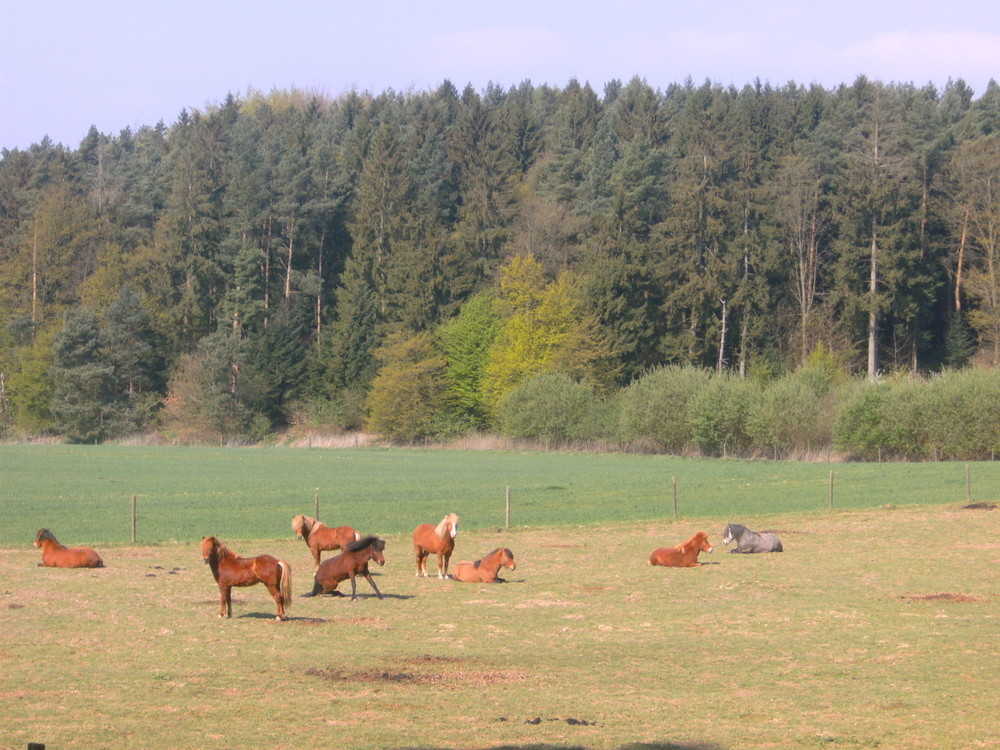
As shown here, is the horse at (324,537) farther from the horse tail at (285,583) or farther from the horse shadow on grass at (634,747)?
the horse shadow on grass at (634,747)

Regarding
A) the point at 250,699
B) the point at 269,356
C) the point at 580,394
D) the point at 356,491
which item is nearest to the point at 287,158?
the point at 269,356

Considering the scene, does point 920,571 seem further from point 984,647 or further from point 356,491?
point 356,491

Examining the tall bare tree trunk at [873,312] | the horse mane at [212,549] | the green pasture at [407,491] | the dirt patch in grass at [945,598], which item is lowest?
the green pasture at [407,491]

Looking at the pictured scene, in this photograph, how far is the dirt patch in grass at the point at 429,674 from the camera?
12977 mm

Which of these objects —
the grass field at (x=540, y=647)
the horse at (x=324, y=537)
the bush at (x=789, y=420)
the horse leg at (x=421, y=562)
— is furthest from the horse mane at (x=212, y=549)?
the bush at (x=789, y=420)

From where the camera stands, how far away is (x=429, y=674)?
43.9ft

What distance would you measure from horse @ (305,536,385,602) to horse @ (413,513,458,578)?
7.20 feet

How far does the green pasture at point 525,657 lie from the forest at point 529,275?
168 feet

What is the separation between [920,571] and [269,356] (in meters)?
81.8

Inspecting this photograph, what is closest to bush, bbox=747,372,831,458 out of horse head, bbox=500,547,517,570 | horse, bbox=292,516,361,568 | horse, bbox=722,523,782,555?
horse, bbox=722,523,782,555

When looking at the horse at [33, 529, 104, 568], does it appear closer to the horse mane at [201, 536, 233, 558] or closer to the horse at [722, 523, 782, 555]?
the horse mane at [201, 536, 233, 558]

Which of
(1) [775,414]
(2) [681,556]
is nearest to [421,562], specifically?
(2) [681,556]

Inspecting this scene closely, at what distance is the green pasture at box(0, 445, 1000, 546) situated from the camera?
32.3m

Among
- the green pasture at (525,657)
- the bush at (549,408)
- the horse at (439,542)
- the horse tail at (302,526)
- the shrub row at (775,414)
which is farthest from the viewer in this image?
the bush at (549,408)
